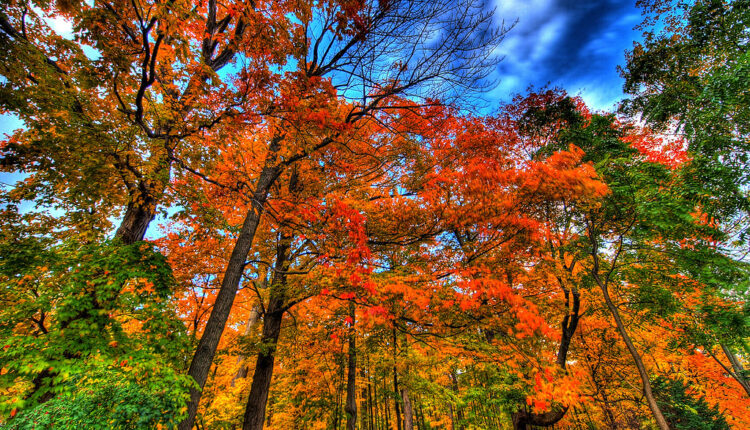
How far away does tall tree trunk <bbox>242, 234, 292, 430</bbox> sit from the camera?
231 inches

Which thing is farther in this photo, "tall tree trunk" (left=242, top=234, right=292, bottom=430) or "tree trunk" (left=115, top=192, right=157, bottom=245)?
"tall tree trunk" (left=242, top=234, right=292, bottom=430)

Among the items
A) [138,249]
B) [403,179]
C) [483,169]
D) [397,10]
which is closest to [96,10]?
[138,249]

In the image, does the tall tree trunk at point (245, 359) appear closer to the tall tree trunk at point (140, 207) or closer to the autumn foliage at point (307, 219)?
the autumn foliage at point (307, 219)

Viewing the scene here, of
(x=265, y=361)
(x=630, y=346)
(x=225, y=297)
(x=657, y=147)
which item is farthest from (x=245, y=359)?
(x=657, y=147)

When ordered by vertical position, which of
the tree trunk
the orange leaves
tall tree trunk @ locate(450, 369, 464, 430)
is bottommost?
tall tree trunk @ locate(450, 369, 464, 430)

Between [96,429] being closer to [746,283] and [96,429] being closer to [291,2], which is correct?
[291,2]

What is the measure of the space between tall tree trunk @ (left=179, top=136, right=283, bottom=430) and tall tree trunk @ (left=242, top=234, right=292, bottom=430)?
905mm

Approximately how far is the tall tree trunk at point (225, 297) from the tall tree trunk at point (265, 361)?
2.97 feet

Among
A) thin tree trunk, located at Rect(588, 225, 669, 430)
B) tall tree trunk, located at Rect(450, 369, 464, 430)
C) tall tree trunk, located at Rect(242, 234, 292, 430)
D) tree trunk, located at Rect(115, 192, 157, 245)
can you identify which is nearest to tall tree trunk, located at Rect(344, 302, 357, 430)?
tall tree trunk, located at Rect(242, 234, 292, 430)

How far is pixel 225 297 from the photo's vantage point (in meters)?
4.57

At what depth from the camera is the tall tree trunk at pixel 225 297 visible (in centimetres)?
395

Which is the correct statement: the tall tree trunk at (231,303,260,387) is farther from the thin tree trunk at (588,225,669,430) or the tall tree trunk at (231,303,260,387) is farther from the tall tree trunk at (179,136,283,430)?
the thin tree trunk at (588,225,669,430)

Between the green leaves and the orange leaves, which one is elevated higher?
the orange leaves

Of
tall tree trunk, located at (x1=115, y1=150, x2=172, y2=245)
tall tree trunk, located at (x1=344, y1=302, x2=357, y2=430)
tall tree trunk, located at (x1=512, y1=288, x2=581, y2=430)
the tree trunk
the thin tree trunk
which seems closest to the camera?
tall tree trunk, located at (x1=115, y1=150, x2=172, y2=245)
